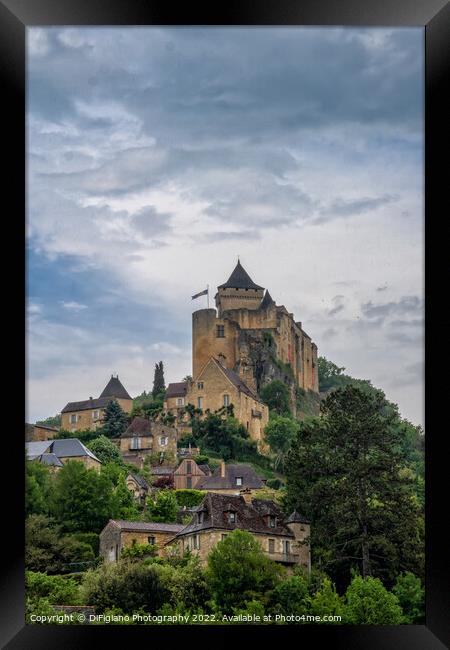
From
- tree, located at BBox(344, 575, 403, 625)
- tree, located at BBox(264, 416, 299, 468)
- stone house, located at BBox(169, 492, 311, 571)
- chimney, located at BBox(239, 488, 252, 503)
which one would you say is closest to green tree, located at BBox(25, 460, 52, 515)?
stone house, located at BBox(169, 492, 311, 571)

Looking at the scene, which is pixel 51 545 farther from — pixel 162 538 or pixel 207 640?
pixel 207 640

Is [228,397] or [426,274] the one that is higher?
[426,274]

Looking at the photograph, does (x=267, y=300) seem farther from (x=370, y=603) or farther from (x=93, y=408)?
(x=370, y=603)

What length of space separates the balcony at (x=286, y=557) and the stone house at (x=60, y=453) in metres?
1.93

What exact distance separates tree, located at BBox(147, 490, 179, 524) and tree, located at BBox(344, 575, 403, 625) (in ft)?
5.84

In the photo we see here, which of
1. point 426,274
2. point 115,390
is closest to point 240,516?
point 115,390

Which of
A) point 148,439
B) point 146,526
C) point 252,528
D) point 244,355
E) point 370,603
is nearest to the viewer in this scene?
point 370,603

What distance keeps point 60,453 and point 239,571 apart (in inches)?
88.9

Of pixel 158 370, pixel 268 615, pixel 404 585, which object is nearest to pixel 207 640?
pixel 268 615

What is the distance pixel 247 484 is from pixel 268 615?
6.14 feet

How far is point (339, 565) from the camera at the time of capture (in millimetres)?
7520

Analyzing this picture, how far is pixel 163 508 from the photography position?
837 centimetres

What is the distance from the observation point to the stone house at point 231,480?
8.52 metres

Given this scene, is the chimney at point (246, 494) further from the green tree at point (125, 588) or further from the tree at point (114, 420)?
the tree at point (114, 420)
